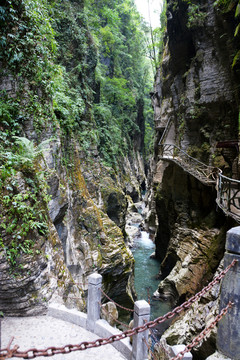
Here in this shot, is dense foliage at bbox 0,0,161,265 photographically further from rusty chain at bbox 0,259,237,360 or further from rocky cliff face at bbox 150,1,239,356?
rocky cliff face at bbox 150,1,239,356

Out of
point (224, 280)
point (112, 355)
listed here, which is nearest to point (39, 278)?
point (112, 355)

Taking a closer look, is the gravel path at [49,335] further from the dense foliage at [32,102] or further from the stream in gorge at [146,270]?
the stream in gorge at [146,270]

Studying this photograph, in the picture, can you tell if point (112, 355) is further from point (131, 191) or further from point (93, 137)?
point (131, 191)

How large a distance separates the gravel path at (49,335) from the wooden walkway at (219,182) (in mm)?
6247

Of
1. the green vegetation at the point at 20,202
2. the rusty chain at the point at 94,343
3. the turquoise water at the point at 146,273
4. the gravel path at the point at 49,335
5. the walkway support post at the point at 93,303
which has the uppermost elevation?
the green vegetation at the point at 20,202

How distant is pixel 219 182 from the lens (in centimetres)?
1033

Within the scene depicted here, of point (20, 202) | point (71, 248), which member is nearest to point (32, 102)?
point (20, 202)

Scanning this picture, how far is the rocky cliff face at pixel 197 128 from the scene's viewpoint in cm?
1241

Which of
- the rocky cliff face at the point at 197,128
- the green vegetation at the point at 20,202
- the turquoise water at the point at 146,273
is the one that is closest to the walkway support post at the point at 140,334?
the green vegetation at the point at 20,202

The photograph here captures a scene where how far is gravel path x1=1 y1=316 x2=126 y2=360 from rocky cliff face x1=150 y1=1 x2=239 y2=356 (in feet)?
25.5

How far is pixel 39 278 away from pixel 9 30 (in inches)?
301

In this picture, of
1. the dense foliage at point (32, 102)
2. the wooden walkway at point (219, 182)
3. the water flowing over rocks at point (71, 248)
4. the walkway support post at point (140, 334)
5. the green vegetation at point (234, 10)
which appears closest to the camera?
the walkway support post at point (140, 334)

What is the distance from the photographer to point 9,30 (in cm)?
719

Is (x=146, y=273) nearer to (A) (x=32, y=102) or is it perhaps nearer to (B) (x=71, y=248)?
(B) (x=71, y=248)
